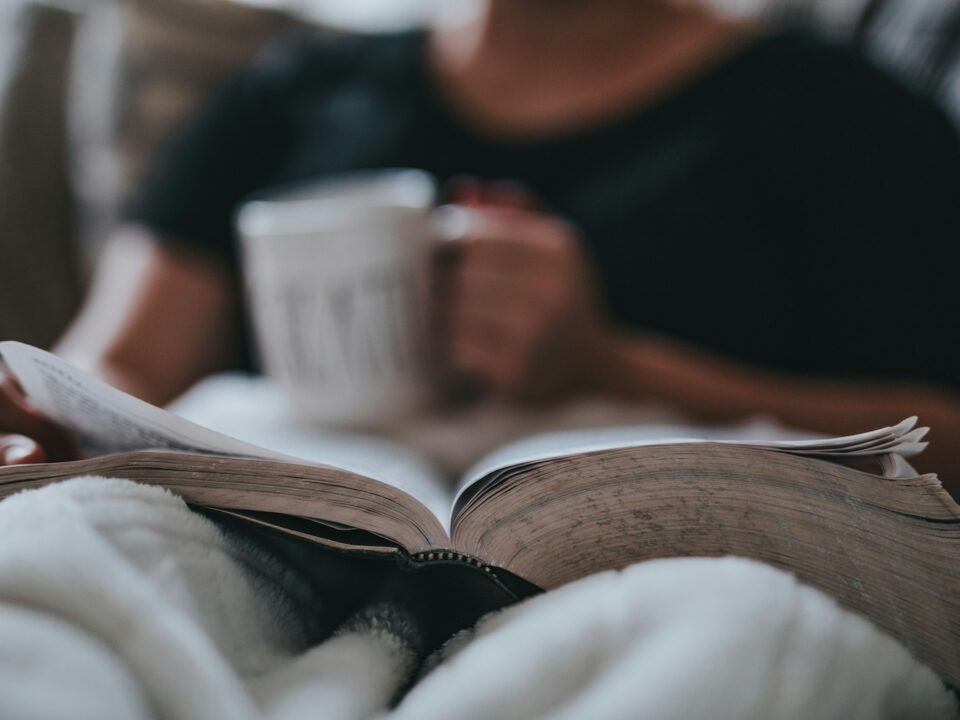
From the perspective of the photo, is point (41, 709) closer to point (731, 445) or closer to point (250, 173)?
point (731, 445)

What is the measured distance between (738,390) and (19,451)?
66cm

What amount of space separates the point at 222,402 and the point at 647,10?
718 mm

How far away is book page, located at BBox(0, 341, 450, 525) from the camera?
10.9 inches

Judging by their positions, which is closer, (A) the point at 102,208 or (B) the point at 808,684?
(B) the point at 808,684

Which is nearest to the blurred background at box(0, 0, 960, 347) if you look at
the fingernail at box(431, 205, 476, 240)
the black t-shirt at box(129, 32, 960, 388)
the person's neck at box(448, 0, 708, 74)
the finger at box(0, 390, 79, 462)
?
the person's neck at box(448, 0, 708, 74)

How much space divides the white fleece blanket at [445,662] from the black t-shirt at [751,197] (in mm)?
557

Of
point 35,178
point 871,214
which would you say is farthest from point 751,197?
point 35,178

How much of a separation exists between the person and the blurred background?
0.61ft

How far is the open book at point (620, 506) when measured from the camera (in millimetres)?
252

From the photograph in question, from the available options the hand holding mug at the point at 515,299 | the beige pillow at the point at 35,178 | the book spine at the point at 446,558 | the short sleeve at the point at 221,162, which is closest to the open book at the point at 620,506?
the book spine at the point at 446,558

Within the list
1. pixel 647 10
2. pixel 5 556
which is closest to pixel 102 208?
pixel 647 10

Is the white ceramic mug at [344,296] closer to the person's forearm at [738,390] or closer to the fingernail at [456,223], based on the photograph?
the fingernail at [456,223]

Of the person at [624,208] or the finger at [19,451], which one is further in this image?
the person at [624,208]

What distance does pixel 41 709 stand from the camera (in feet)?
0.62
